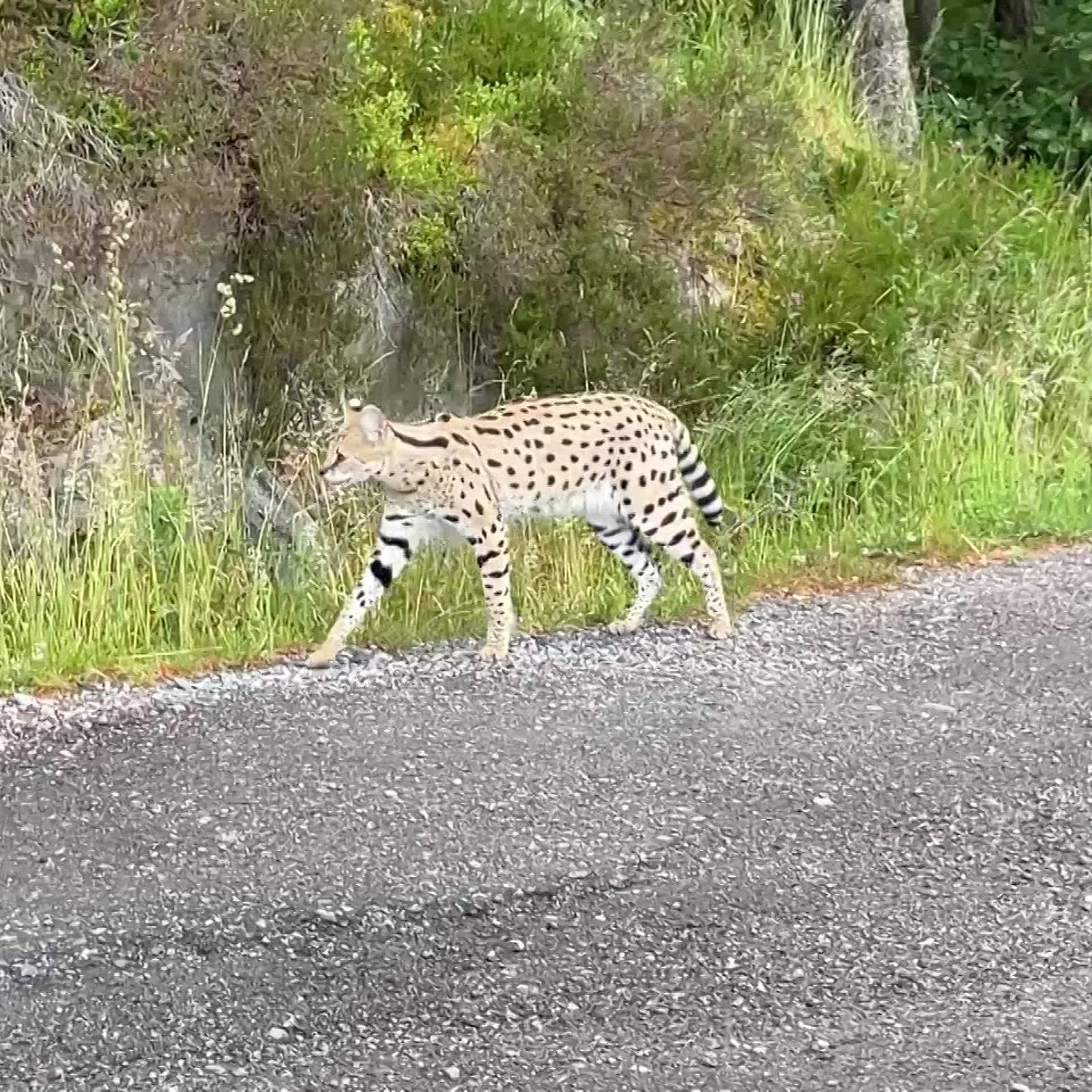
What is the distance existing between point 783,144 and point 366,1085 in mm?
7216

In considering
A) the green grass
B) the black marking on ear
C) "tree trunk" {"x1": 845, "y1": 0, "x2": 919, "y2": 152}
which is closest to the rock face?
the green grass

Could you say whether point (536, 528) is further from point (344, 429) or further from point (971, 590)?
point (971, 590)

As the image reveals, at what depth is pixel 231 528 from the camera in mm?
6832

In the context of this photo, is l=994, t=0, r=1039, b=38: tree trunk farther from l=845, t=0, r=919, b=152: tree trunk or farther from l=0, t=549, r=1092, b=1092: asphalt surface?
l=0, t=549, r=1092, b=1092: asphalt surface

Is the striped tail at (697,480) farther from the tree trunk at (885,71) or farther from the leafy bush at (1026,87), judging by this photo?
the leafy bush at (1026,87)

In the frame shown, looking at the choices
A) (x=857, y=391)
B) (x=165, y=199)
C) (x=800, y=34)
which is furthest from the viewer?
(x=800, y=34)

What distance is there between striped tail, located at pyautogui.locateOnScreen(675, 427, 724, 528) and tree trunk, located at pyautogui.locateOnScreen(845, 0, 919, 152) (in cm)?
513

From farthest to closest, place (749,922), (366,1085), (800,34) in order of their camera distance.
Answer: (800,34) → (749,922) → (366,1085)

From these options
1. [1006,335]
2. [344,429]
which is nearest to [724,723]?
[344,429]

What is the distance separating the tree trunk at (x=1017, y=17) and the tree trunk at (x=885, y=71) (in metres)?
2.98

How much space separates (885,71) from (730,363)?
138 inches

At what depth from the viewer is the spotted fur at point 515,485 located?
6.16 metres

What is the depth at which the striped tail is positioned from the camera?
6.82m

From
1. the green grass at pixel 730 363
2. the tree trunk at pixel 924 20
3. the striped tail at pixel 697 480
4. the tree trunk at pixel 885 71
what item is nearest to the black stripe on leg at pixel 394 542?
the green grass at pixel 730 363
